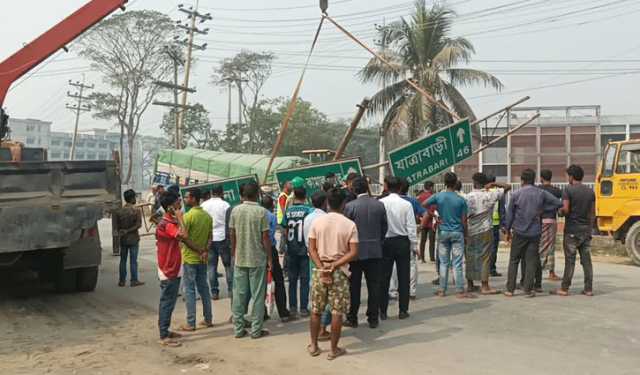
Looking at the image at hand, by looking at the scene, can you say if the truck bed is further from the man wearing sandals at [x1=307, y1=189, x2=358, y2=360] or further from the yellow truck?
the yellow truck

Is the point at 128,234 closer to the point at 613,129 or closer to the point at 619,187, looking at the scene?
the point at 619,187

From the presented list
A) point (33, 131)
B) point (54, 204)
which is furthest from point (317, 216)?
point (33, 131)

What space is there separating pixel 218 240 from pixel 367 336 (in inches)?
116

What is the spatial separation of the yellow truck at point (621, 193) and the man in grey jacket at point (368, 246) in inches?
290

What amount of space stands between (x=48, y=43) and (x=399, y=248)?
7.44 m

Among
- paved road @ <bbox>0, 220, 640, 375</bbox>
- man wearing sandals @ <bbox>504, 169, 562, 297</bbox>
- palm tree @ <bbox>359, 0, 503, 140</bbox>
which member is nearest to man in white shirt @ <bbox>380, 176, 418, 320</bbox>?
paved road @ <bbox>0, 220, 640, 375</bbox>

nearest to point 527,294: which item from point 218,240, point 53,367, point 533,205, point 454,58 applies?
point 533,205

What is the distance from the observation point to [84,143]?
11712cm

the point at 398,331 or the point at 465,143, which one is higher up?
the point at 465,143

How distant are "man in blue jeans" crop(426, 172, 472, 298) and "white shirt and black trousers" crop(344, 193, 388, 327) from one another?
1689 mm

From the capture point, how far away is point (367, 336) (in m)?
6.22

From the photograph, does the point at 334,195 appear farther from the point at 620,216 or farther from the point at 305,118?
the point at 305,118

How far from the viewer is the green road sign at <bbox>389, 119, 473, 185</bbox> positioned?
7770 millimetres

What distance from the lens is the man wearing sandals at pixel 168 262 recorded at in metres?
6.18
